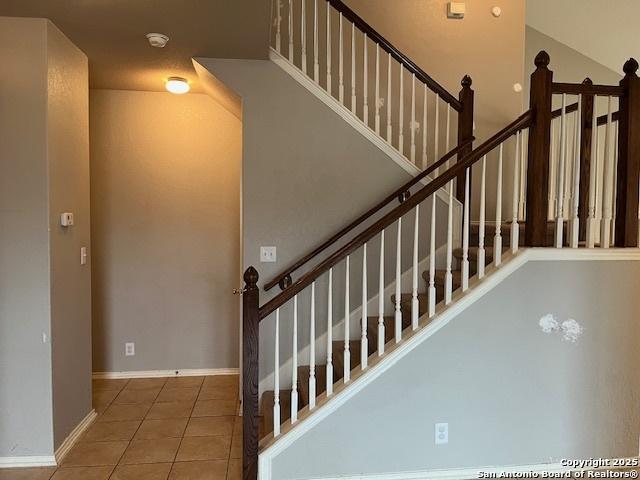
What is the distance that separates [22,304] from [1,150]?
2.91ft

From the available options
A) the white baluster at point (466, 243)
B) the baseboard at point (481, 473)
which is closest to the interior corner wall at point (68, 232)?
the baseboard at point (481, 473)

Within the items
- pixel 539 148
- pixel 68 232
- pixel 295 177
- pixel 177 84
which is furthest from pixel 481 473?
pixel 177 84

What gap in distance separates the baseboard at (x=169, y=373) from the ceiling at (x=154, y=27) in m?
2.60

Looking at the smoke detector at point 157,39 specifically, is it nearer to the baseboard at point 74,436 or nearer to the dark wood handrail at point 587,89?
the dark wood handrail at point 587,89

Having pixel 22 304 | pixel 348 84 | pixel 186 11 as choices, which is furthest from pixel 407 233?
pixel 22 304

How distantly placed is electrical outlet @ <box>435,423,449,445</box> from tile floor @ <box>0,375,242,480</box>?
114cm

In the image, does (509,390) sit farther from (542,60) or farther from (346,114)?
(346,114)

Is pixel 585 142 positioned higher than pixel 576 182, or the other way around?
pixel 585 142

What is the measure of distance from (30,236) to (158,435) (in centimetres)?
152

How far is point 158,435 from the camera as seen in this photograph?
2811 millimetres

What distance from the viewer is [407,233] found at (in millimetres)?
3062

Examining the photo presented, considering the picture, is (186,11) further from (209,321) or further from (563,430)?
(563,430)

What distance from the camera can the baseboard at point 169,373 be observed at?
12.4 ft

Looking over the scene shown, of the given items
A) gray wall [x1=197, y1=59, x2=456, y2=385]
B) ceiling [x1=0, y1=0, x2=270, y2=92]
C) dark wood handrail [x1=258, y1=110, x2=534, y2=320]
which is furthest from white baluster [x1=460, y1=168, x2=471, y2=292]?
ceiling [x1=0, y1=0, x2=270, y2=92]
